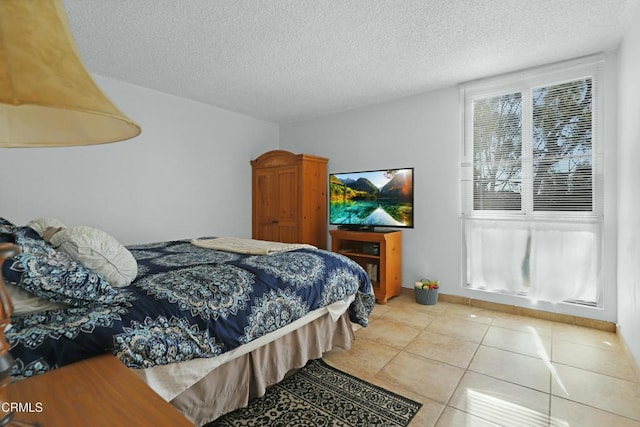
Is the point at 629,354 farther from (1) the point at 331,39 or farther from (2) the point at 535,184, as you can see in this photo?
(1) the point at 331,39

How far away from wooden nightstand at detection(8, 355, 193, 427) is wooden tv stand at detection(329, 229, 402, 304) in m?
3.00

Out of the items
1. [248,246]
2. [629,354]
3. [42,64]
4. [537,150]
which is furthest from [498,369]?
[42,64]

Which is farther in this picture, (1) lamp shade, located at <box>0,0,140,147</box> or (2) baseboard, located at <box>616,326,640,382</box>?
(2) baseboard, located at <box>616,326,640,382</box>

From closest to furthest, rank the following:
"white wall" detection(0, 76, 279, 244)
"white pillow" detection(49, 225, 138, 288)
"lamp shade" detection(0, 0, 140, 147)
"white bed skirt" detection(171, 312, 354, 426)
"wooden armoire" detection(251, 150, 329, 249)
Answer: "lamp shade" detection(0, 0, 140, 147) < "white pillow" detection(49, 225, 138, 288) < "white bed skirt" detection(171, 312, 354, 426) < "white wall" detection(0, 76, 279, 244) < "wooden armoire" detection(251, 150, 329, 249)

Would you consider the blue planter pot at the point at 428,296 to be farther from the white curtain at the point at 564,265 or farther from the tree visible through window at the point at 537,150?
the tree visible through window at the point at 537,150

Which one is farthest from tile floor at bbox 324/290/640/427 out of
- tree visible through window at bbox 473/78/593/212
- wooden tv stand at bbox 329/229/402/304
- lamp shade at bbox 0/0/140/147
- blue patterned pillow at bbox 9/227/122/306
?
lamp shade at bbox 0/0/140/147

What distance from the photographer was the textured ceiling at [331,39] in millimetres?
2188

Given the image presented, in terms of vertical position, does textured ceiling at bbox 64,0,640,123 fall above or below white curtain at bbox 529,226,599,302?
above

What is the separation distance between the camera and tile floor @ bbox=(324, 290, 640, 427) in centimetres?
174

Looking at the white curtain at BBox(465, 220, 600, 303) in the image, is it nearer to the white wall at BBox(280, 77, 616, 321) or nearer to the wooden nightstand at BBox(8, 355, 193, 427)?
the white wall at BBox(280, 77, 616, 321)

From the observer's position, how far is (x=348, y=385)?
6.48ft

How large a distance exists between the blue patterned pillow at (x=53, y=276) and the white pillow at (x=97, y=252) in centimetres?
5

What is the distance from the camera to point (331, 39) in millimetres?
2590

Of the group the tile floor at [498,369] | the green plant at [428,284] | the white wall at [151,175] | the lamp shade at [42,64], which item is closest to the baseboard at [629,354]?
the tile floor at [498,369]
